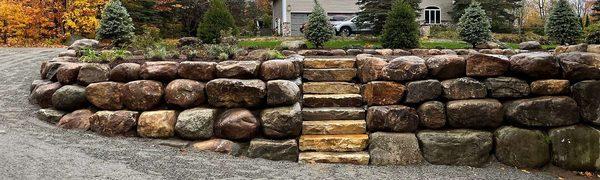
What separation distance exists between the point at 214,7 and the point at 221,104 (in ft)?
19.3

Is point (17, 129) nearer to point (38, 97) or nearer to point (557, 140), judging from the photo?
point (38, 97)

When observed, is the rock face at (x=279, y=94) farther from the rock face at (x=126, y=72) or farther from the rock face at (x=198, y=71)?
the rock face at (x=126, y=72)

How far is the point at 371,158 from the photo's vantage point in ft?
21.1

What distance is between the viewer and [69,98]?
721 cm

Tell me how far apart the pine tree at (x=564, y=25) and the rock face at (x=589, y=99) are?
7388 millimetres

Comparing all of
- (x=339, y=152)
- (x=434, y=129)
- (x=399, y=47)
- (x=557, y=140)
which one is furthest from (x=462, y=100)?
(x=399, y=47)

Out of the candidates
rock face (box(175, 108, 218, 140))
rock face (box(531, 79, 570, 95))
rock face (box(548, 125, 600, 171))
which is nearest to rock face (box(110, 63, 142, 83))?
rock face (box(175, 108, 218, 140))

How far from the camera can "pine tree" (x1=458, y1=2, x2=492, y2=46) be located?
13.2 m

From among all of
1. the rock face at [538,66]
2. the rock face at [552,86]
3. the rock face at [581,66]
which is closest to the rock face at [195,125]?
the rock face at [538,66]

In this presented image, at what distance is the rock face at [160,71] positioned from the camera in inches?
279

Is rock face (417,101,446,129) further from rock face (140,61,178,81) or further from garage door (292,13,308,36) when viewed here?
garage door (292,13,308,36)

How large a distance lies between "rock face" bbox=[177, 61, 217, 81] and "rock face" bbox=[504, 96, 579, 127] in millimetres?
4315

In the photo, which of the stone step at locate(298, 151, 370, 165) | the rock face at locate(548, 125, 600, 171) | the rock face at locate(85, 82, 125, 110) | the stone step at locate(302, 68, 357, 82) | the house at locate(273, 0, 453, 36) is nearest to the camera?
the stone step at locate(298, 151, 370, 165)

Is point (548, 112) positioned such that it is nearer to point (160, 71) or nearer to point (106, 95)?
point (160, 71)
